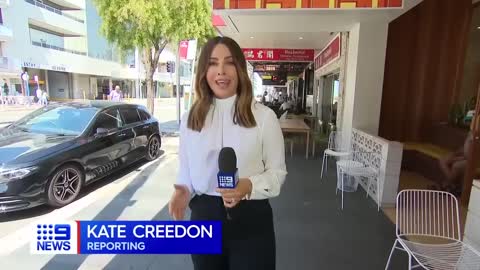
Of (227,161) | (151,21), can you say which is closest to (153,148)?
(151,21)

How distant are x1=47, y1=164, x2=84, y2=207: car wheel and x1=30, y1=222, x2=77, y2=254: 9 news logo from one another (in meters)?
0.99

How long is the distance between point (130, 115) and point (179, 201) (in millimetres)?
4738

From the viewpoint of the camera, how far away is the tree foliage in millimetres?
7520

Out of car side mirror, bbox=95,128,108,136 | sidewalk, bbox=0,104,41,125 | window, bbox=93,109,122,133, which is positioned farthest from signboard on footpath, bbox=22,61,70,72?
car side mirror, bbox=95,128,108,136

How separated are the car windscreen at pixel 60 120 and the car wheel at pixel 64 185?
609mm

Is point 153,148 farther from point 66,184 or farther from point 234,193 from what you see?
point 234,193

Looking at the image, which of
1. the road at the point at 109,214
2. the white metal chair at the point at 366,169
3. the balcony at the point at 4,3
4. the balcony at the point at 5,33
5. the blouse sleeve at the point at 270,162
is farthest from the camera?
the balcony at the point at 5,33

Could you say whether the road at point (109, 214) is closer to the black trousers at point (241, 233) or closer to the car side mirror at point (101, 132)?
the car side mirror at point (101, 132)

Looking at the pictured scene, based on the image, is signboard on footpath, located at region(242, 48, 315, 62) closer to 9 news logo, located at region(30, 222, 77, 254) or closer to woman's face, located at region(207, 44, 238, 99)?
9 news logo, located at region(30, 222, 77, 254)

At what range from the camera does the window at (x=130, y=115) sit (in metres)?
5.44

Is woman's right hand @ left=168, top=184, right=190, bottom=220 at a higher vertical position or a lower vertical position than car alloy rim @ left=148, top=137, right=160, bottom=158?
higher

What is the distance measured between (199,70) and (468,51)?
586 cm

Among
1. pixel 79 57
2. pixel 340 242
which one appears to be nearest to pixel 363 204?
pixel 340 242

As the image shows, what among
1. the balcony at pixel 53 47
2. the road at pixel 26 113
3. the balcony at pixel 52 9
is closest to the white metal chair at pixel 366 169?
the road at pixel 26 113
